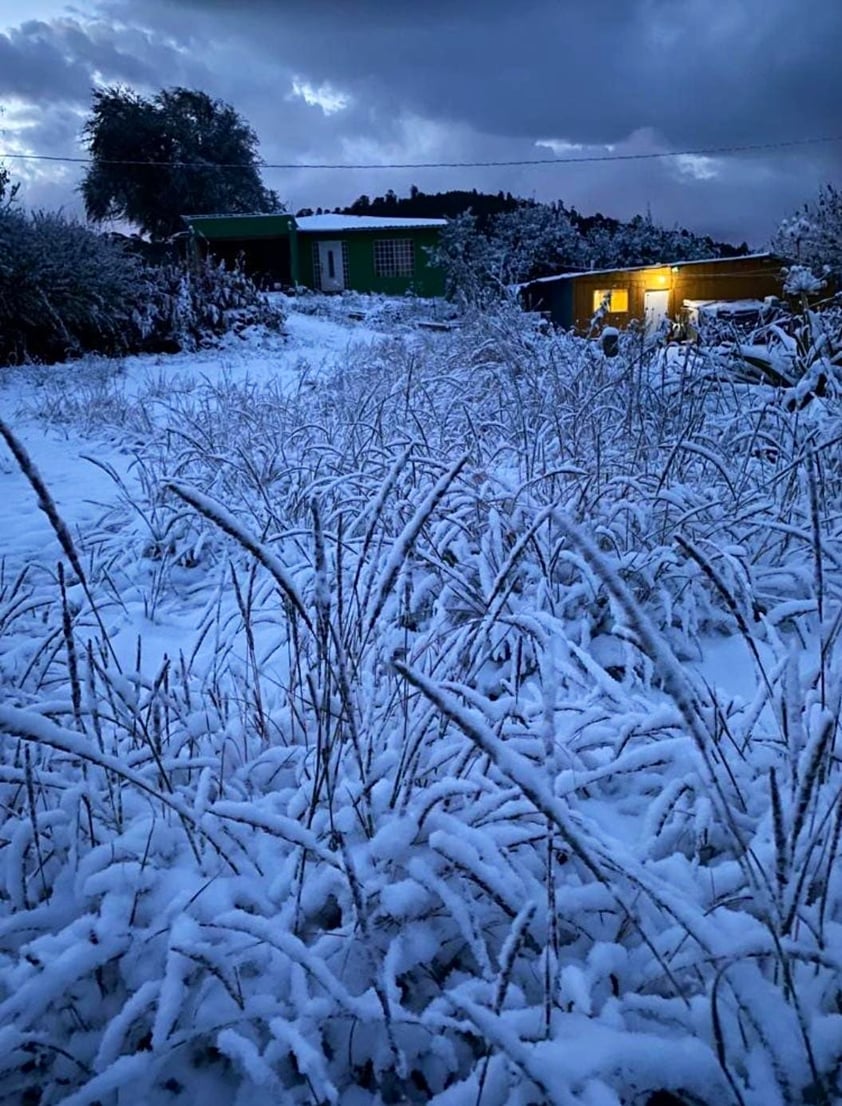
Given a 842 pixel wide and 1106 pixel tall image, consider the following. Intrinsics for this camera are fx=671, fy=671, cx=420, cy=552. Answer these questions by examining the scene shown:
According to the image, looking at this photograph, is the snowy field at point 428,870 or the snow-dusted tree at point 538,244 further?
the snow-dusted tree at point 538,244

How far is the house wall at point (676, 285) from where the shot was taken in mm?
15078

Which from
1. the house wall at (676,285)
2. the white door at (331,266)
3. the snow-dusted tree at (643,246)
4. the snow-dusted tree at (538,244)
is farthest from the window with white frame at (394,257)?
the house wall at (676,285)

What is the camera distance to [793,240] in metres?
10.3

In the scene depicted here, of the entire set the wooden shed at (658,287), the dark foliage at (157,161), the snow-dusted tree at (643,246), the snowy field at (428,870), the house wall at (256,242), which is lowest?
the snowy field at (428,870)

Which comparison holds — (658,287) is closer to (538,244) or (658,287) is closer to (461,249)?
(538,244)

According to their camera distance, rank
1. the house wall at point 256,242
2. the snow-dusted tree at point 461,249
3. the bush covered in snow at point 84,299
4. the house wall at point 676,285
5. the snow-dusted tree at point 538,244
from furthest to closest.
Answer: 1. the house wall at point 256,242
2. the snow-dusted tree at point 461,249
3. the snow-dusted tree at point 538,244
4. the house wall at point 676,285
5. the bush covered in snow at point 84,299

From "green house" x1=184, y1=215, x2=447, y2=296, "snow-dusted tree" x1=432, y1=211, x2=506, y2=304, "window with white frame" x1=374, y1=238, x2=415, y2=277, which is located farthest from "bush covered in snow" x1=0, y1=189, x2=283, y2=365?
"window with white frame" x1=374, y1=238, x2=415, y2=277

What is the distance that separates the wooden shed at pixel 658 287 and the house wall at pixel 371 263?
31.3 feet

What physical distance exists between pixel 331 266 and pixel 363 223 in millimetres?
1949

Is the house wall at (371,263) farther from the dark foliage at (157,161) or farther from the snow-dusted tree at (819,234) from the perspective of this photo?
the snow-dusted tree at (819,234)

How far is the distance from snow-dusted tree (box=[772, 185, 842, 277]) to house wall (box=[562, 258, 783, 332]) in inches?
189

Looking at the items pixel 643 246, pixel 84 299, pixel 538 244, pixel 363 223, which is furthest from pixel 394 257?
pixel 84 299

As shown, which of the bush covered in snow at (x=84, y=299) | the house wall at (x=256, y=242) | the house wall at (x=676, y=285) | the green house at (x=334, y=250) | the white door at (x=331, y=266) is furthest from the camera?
the white door at (x=331, y=266)

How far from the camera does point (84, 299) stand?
984 centimetres
